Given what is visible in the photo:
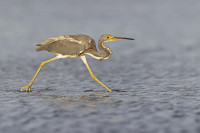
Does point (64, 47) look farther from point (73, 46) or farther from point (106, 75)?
point (106, 75)

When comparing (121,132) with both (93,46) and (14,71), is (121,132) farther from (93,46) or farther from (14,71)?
(14,71)

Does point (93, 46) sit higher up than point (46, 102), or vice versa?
point (93, 46)

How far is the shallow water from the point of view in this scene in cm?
775

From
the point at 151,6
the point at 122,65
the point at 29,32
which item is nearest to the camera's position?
the point at 122,65

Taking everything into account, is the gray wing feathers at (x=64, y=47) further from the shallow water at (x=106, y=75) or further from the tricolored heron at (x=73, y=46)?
the shallow water at (x=106, y=75)

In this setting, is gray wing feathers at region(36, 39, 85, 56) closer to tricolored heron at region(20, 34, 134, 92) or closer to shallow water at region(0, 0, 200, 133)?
tricolored heron at region(20, 34, 134, 92)

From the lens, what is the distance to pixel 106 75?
13.4 m

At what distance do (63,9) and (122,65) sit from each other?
14683mm

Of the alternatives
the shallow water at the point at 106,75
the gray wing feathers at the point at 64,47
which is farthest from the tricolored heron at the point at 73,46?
the shallow water at the point at 106,75

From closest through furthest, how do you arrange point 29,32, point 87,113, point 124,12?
point 87,113, point 29,32, point 124,12

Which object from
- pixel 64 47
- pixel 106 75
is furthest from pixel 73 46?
pixel 106 75

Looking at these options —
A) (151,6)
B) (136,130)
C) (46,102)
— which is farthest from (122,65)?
(151,6)

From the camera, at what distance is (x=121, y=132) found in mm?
7016

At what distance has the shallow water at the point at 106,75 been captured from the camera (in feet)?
25.4
